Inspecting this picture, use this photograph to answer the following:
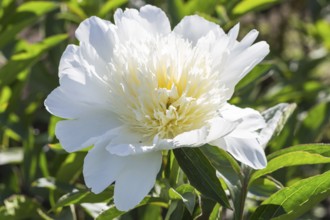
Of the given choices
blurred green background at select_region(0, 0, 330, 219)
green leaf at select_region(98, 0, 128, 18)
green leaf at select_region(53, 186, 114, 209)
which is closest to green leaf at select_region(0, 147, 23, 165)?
blurred green background at select_region(0, 0, 330, 219)

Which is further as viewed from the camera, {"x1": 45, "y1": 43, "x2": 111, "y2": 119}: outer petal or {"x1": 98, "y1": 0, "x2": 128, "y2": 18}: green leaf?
{"x1": 98, "y1": 0, "x2": 128, "y2": 18}: green leaf

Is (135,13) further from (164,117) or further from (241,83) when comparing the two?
(241,83)

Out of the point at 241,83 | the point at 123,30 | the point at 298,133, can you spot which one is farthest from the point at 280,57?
the point at 123,30

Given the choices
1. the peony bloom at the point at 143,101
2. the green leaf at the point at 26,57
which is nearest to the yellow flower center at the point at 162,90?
the peony bloom at the point at 143,101

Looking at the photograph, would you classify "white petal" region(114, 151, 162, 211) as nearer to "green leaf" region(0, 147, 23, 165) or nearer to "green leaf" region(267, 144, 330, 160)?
"green leaf" region(267, 144, 330, 160)

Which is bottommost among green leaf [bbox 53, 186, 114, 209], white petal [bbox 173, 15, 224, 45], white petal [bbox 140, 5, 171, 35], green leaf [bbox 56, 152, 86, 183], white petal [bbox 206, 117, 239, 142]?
green leaf [bbox 56, 152, 86, 183]

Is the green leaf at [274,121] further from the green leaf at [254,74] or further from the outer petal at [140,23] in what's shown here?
the outer petal at [140,23]
